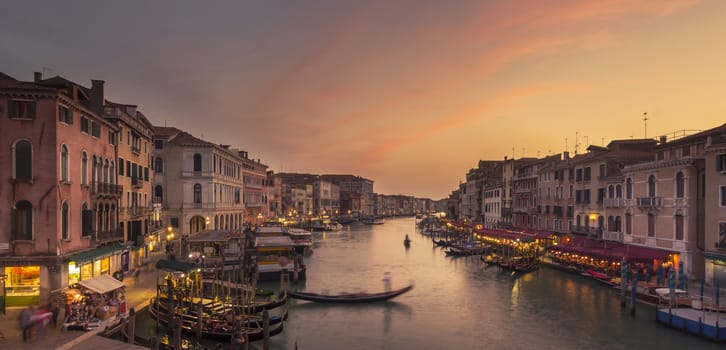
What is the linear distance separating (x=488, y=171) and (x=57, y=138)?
59.9 metres

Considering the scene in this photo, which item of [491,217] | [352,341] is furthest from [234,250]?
[491,217]

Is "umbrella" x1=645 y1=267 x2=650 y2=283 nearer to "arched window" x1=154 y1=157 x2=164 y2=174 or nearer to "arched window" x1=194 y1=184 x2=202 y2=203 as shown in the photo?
"arched window" x1=194 y1=184 x2=202 y2=203

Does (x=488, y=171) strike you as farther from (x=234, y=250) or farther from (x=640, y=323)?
(x=640, y=323)

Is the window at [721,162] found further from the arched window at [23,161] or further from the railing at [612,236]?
the arched window at [23,161]

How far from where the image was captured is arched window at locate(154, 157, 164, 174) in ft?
129

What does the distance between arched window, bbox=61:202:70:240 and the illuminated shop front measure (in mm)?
1400

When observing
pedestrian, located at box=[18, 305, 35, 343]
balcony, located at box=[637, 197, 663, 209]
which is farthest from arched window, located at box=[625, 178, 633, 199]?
pedestrian, located at box=[18, 305, 35, 343]

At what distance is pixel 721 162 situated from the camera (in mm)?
22766

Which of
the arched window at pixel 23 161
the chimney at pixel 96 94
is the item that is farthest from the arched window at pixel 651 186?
the arched window at pixel 23 161

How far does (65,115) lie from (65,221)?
13.0 ft

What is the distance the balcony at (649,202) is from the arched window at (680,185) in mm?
1248

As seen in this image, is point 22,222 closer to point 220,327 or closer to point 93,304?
point 93,304

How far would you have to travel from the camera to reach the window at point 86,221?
1958 centimetres

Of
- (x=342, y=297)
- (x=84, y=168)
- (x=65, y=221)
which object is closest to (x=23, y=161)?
(x=65, y=221)
